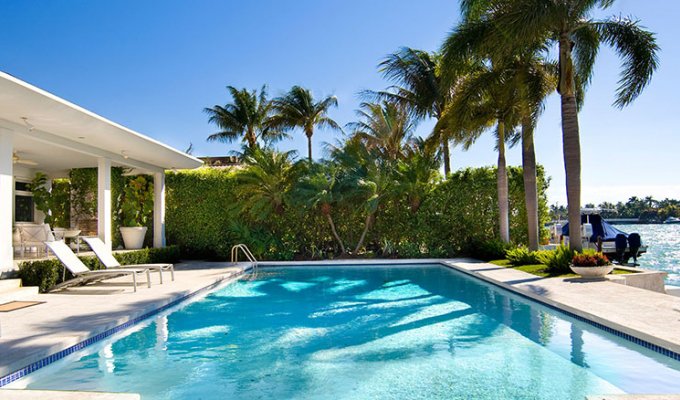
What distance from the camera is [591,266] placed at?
1020 centimetres

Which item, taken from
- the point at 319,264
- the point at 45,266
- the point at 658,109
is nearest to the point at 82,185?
the point at 45,266

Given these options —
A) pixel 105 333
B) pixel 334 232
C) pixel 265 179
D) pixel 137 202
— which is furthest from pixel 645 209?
pixel 105 333

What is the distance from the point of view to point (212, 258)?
17.5 meters

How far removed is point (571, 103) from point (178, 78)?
15.5 m

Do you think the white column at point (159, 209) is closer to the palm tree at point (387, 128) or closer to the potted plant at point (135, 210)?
the potted plant at point (135, 210)

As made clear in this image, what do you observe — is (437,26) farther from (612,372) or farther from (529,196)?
(612,372)

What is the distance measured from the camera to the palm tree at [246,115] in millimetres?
28953

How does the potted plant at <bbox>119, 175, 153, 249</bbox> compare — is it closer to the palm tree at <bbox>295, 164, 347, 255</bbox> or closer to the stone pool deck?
the palm tree at <bbox>295, 164, 347, 255</bbox>

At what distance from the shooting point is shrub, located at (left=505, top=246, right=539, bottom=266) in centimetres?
1302

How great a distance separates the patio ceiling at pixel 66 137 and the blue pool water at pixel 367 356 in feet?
14.3

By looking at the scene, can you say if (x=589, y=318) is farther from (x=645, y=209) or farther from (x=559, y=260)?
(x=645, y=209)

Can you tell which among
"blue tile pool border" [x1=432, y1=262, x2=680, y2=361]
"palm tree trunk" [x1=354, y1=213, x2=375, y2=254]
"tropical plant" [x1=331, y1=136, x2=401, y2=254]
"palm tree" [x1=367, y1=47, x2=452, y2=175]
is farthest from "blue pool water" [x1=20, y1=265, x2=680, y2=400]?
"palm tree" [x1=367, y1=47, x2=452, y2=175]

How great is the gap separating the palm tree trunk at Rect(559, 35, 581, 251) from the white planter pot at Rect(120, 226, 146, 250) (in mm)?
13324

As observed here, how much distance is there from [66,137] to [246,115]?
1827cm
